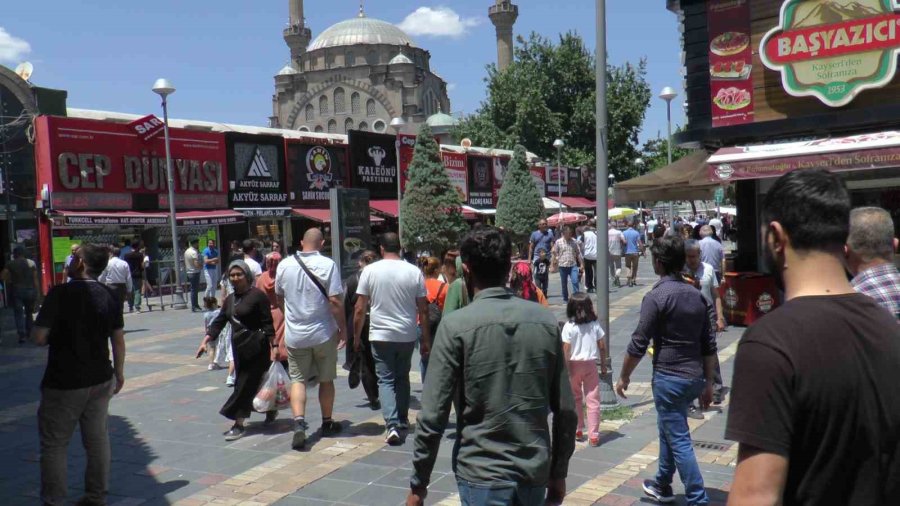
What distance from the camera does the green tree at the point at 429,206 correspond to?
85.1ft

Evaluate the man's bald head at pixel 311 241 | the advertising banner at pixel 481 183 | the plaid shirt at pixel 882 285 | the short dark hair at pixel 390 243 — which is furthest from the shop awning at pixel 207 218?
the plaid shirt at pixel 882 285

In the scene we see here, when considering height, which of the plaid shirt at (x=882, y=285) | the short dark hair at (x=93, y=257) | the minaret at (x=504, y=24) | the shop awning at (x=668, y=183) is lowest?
the plaid shirt at (x=882, y=285)

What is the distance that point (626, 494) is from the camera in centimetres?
532

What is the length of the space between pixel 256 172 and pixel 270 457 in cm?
2116

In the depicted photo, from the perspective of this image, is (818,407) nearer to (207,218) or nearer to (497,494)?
(497,494)

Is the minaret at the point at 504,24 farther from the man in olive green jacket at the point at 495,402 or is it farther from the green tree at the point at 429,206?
the man in olive green jacket at the point at 495,402

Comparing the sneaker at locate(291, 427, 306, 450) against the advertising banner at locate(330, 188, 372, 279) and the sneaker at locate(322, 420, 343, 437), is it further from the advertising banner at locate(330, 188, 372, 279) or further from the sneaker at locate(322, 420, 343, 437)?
the advertising banner at locate(330, 188, 372, 279)

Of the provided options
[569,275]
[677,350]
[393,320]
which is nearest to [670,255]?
[677,350]

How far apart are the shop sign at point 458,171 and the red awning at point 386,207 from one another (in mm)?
4148

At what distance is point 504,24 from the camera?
71.4 metres

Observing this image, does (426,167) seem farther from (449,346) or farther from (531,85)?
(531,85)

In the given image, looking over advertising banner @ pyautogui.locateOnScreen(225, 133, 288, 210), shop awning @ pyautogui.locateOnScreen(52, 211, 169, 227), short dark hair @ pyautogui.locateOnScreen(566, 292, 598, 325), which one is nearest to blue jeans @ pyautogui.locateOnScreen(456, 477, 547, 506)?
short dark hair @ pyautogui.locateOnScreen(566, 292, 598, 325)

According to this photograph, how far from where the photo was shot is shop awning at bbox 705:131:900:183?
10.4m

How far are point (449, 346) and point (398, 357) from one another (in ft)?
12.1
